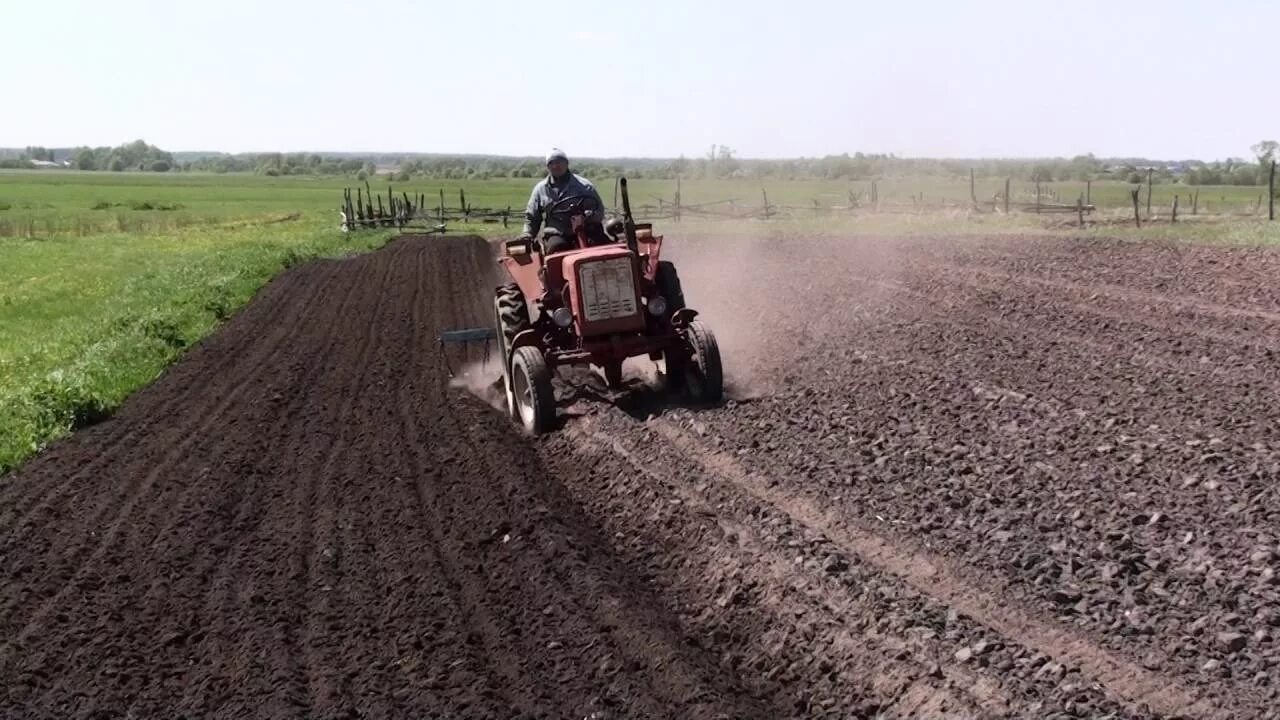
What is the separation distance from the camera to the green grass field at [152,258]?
13875 mm

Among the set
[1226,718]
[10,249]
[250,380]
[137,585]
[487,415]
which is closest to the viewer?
[1226,718]

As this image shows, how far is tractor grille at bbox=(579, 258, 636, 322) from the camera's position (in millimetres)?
10656

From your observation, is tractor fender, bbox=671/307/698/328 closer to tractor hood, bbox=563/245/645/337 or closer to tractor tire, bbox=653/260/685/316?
tractor tire, bbox=653/260/685/316

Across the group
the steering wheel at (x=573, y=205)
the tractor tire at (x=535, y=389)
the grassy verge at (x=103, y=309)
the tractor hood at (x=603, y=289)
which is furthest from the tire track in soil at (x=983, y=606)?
the grassy verge at (x=103, y=309)

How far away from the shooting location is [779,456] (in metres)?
8.98

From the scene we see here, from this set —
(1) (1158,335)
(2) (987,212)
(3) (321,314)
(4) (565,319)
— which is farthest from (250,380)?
(2) (987,212)

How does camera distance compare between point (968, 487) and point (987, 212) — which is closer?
point (968, 487)

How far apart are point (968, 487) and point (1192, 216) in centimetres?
3680

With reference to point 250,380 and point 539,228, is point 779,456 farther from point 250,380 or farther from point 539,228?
point 250,380

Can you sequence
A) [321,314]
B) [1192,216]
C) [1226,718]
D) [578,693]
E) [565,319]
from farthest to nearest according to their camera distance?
[1192,216], [321,314], [565,319], [578,693], [1226,718]

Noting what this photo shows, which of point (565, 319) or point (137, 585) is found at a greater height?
point (565, 319)

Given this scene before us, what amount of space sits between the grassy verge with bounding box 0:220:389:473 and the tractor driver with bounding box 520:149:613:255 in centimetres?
474

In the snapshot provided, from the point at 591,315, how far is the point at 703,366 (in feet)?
3.40

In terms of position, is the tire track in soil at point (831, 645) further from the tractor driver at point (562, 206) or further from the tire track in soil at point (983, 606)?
the tractor driver at point (562, 206)
